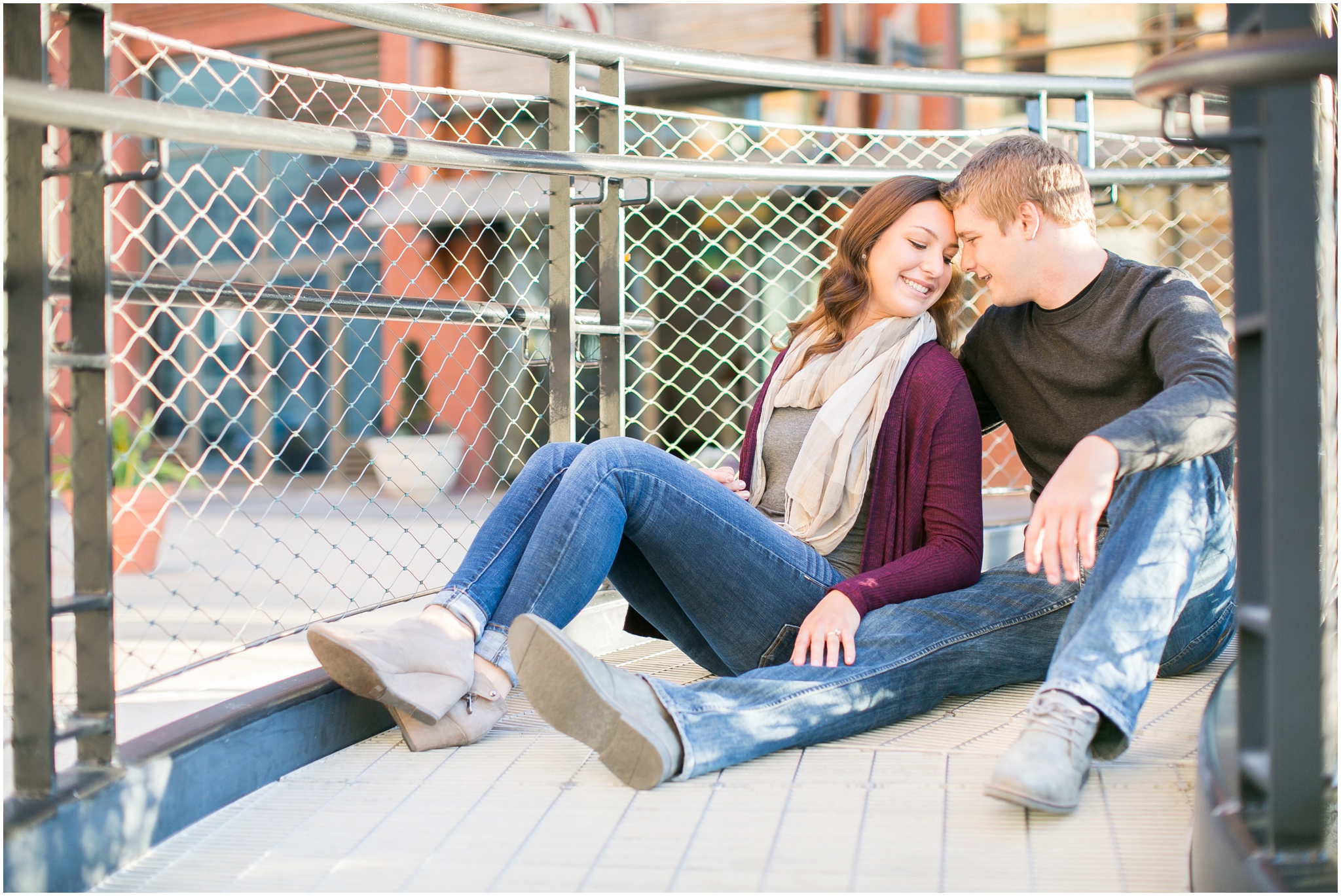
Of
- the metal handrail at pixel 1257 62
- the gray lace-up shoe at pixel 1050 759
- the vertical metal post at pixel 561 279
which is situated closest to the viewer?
the metal handrail at pixel 1257 62

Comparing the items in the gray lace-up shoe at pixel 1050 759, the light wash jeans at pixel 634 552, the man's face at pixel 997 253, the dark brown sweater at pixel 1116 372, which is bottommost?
the gray lace-up shoe at pixel 1050 759

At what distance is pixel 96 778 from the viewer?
127cm

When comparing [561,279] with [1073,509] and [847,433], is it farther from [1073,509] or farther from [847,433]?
[1073,509]

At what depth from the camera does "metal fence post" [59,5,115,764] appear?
1.27 meters

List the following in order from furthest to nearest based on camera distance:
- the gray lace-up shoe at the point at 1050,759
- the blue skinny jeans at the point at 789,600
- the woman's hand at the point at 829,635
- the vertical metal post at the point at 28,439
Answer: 1. the woman's hand at the point at 829,635
2. the blue skinny jeans at the point at 789,600
3. the gray lace-up shoe at the point at 1050,759
4. the vertical metal post at the point at 28,439

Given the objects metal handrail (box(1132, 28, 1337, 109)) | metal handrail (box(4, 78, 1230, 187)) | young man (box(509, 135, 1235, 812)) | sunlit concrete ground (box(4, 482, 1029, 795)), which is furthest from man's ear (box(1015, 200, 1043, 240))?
sunlit concrete ground (box(4, 482, 1029, 795))

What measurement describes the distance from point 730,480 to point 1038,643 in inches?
23.1

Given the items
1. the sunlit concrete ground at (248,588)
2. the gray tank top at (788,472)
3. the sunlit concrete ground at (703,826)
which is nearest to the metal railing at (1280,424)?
the sunlit concrete ground at (703,826)

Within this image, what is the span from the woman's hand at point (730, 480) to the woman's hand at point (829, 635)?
0.34 m

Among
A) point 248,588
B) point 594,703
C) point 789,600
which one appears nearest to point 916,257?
point 789,600

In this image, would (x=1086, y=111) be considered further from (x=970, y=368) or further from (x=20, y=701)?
(x=20, y=701)

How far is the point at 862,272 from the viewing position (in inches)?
78.6

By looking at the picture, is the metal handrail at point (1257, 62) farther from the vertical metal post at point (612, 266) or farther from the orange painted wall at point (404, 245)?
the orange painted wall at point (404, 245)

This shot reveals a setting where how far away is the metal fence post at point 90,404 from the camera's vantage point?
127cm
